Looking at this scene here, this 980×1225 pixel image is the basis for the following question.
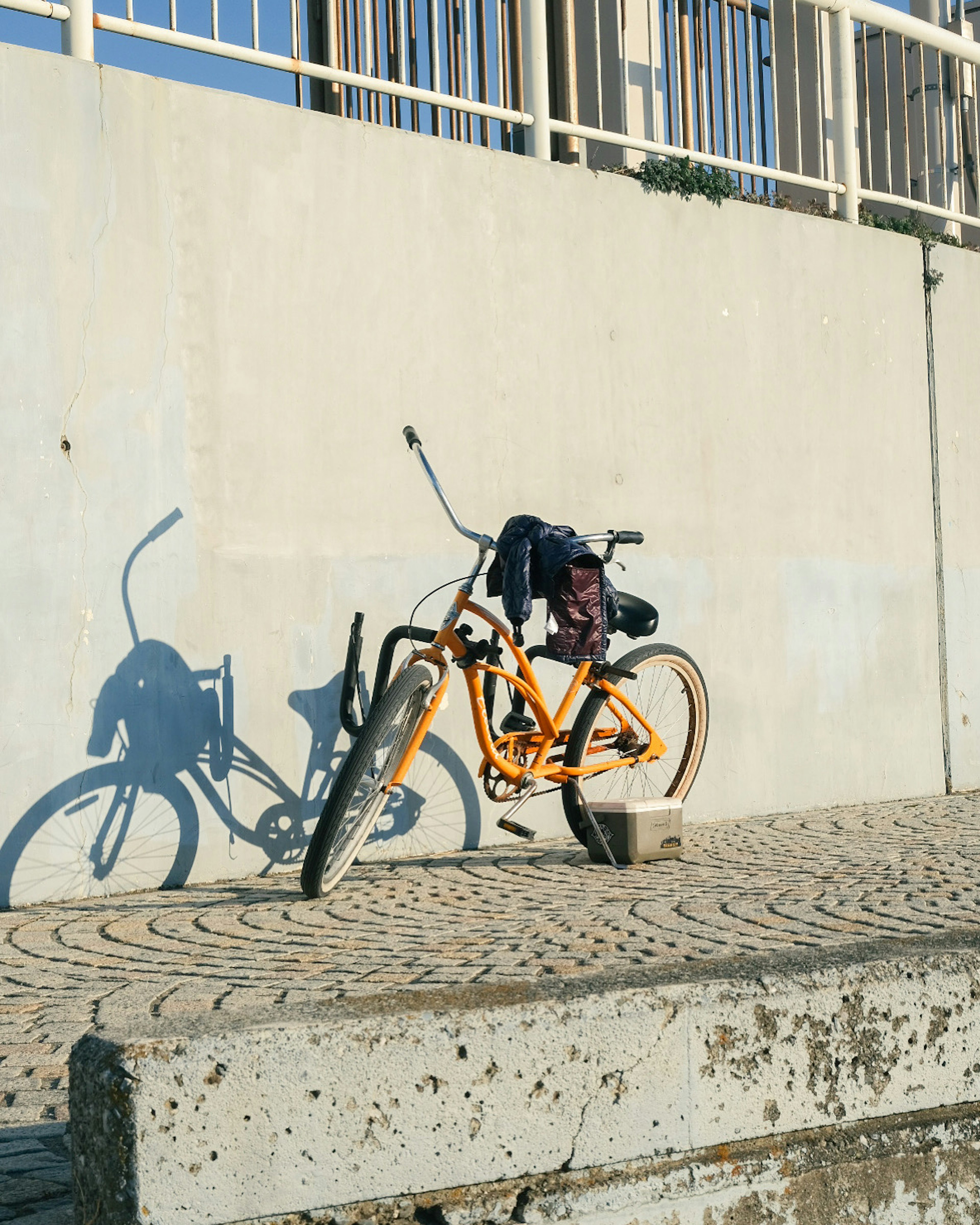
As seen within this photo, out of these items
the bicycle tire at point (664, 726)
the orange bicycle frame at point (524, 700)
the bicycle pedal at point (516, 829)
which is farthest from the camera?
the bicycle tire at point (664, 726)

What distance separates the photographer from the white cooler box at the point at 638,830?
19.9 feet

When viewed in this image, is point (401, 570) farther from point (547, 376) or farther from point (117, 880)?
point (117, 880)

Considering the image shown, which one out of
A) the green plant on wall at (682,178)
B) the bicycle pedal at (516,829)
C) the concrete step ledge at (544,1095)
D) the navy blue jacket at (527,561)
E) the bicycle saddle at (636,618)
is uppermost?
the green plant on wall at (682,178)

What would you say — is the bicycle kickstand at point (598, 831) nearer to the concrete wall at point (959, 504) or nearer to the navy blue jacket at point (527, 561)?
the navy blue jacket at point (527, 561)

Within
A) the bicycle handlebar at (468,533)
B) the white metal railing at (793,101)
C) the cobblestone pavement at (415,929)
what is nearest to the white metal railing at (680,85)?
the white metal railing at (793,101)

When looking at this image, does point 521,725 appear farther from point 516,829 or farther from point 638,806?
point 638,806

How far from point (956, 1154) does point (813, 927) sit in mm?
2286

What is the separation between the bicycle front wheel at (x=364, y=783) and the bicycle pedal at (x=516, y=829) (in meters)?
0.56

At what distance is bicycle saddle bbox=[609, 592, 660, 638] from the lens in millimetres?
6367

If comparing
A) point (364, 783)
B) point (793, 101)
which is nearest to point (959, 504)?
point (793, 101)

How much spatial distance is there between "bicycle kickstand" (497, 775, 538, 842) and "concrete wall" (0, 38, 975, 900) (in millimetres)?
733

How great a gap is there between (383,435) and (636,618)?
1395mm

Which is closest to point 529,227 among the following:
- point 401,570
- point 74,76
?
point 401,570

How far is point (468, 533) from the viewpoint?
5531 mm
